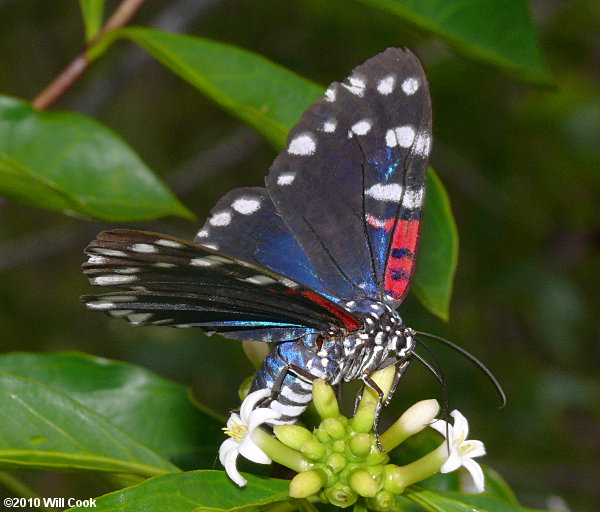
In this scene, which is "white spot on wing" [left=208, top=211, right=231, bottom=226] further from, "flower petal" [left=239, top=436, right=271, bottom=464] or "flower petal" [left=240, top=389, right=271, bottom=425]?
"flower petal" [left=239, top=436, right=271, bottom=464]

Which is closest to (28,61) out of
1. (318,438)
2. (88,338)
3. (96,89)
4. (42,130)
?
(88,338)

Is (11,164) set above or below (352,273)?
above

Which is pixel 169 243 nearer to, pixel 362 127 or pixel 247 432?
pixel 247 432

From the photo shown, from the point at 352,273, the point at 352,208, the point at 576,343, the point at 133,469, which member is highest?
the point at 352,208

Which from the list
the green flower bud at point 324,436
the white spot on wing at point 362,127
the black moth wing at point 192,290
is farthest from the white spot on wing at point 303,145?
the green flower bud at point 324,436

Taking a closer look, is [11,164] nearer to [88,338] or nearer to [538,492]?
[538,492]

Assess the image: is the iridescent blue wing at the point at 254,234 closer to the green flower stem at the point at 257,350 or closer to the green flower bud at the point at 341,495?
the green flower stem at the point at 257,350
